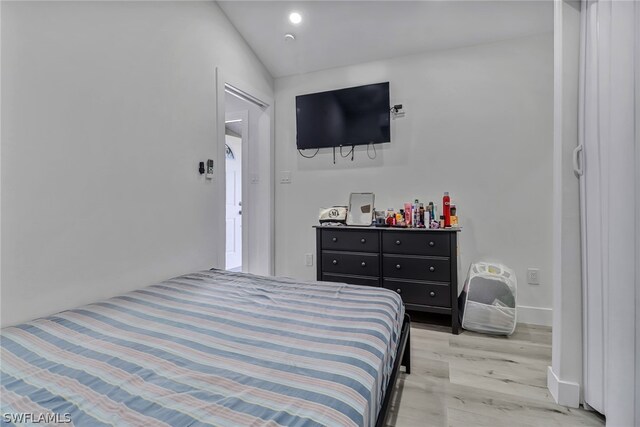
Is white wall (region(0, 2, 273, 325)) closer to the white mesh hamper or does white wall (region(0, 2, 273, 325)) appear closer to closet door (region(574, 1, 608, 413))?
the white mesh hamper

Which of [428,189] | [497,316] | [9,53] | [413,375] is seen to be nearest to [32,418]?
[9,53]

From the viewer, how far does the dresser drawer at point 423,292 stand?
240 centimetres

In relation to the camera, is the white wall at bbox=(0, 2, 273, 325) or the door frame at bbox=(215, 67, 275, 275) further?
the door frame at bbox=(215, 67, 275, 275)

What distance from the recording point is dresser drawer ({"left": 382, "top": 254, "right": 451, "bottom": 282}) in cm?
240

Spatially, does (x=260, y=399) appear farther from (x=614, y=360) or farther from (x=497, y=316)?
(x=497, y=316)

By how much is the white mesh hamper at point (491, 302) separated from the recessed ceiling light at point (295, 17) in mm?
2718

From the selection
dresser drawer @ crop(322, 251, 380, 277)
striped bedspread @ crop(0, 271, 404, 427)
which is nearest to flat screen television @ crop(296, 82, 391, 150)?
dresser drawer @ crop(322, 251, 380, 277)

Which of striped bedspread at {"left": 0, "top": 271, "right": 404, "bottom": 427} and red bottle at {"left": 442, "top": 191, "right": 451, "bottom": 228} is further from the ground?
red bottle at {"left": 442, "top": 191, "right": 451, "bottom": 228}

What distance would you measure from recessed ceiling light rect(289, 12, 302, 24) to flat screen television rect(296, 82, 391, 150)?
0.67 meters

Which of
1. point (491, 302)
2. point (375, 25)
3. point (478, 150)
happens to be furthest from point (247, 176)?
point (491, 302)

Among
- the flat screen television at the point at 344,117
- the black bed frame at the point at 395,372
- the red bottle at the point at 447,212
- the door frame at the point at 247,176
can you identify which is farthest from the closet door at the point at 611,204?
the door frame at the point at 247,176

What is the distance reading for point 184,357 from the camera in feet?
3.01

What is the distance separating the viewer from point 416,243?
8.13 feet

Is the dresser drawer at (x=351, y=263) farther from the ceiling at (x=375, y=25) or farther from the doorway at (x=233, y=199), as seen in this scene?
the doorway at (x=233, y=199)
